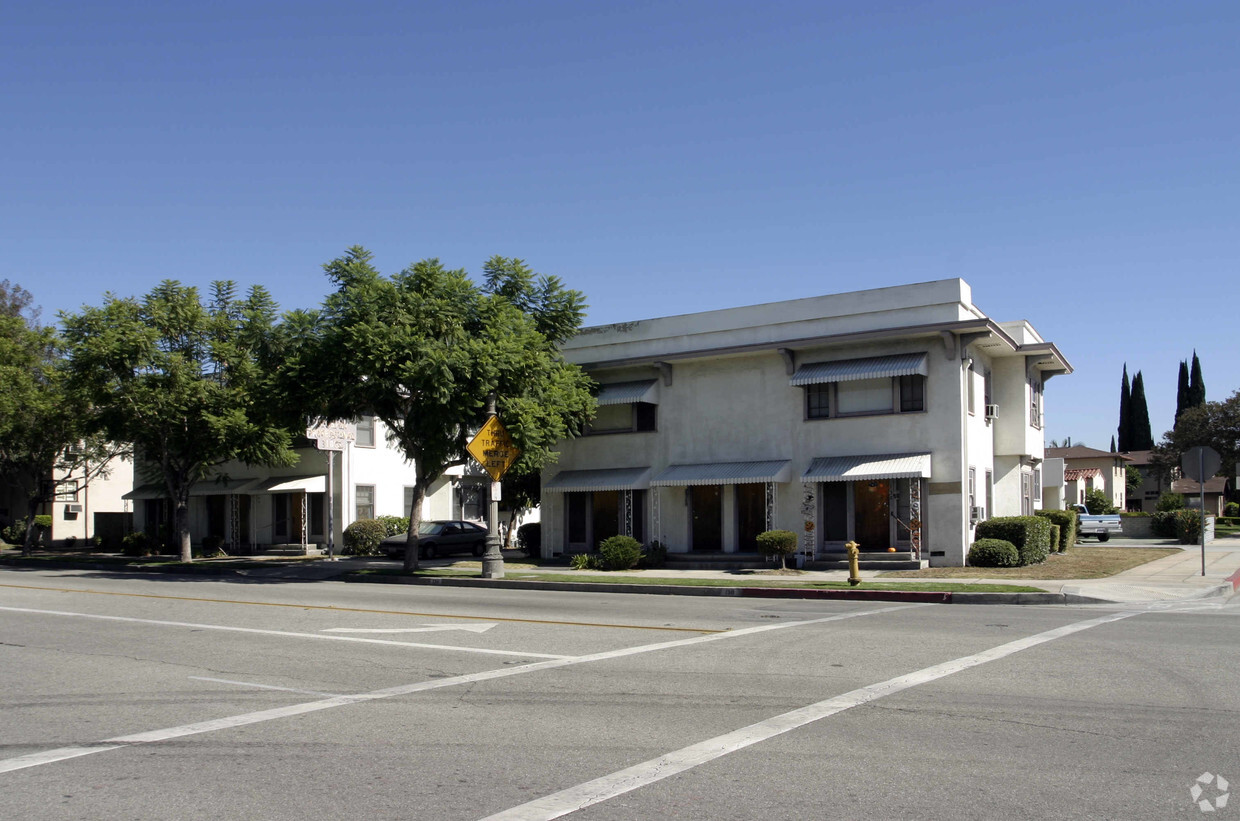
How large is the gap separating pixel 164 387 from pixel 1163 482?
7770 cm

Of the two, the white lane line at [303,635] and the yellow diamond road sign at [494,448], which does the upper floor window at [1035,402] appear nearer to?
the yellow diamond road sign at [494,448]

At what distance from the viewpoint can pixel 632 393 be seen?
28.9 meters

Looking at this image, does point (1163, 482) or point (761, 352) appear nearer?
point (761, 352)

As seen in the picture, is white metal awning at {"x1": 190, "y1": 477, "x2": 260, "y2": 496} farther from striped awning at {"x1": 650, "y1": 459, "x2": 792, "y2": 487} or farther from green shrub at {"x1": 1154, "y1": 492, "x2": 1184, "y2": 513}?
green shrub at {"x1": 1154, "y1": 492, "x2": 1184, "y2": 513}

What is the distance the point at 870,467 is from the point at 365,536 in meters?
18.3

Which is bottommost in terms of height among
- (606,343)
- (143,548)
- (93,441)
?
(143,548)

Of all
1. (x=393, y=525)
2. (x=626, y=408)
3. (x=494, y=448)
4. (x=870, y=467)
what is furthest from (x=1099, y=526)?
(x=494, y=448)

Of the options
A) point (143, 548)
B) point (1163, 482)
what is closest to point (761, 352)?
point (143, 548)

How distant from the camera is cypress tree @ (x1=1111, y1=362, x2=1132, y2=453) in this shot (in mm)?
103438

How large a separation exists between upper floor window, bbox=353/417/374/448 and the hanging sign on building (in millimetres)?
3372

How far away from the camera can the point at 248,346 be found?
30.4m

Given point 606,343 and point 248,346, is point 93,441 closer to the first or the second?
point 248,346

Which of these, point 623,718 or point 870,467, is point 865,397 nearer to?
point 870,467

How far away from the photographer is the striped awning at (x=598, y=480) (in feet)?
93.4
